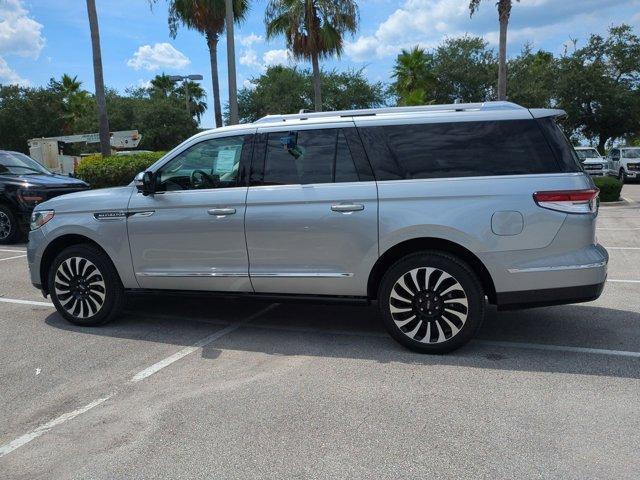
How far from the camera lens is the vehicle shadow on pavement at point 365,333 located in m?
4.48

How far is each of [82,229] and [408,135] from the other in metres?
3.20

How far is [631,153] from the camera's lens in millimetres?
27844

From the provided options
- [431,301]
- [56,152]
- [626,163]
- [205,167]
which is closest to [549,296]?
[431,301]

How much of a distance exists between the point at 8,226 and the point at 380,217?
31.7ft

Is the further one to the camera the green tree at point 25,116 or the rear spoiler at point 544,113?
the green tree at point 25,116

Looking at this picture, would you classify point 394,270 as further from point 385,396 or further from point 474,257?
point 385,396

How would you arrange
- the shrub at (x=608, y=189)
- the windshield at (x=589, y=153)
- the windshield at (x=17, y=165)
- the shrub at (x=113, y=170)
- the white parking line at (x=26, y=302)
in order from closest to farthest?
1. the white parking line at (x=26, y=302)
2. the windshield at (x=17, y=165)
3. the shrub at (x=113, y=170)
4. the shrub at (x=608, y=189)
5. the windshield at (x=589, y=153)

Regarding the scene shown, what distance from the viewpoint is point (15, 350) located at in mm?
5070

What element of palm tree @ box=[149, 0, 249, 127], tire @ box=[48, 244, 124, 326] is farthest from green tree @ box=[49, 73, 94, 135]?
tire @ box=[48, 244, 124, 326]

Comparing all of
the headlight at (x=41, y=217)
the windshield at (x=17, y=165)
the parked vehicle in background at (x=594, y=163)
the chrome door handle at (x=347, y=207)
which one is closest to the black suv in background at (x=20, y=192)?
the windshield at (x=17, y=165)

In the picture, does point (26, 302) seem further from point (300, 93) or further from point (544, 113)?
point (300, 93)

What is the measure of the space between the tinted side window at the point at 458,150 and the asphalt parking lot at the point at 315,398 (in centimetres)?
149

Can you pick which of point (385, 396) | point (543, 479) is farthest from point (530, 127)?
point (543, 479)

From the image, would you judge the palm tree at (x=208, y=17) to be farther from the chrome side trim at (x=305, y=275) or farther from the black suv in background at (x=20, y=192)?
the chrome side trim at (x=305, y=275)
